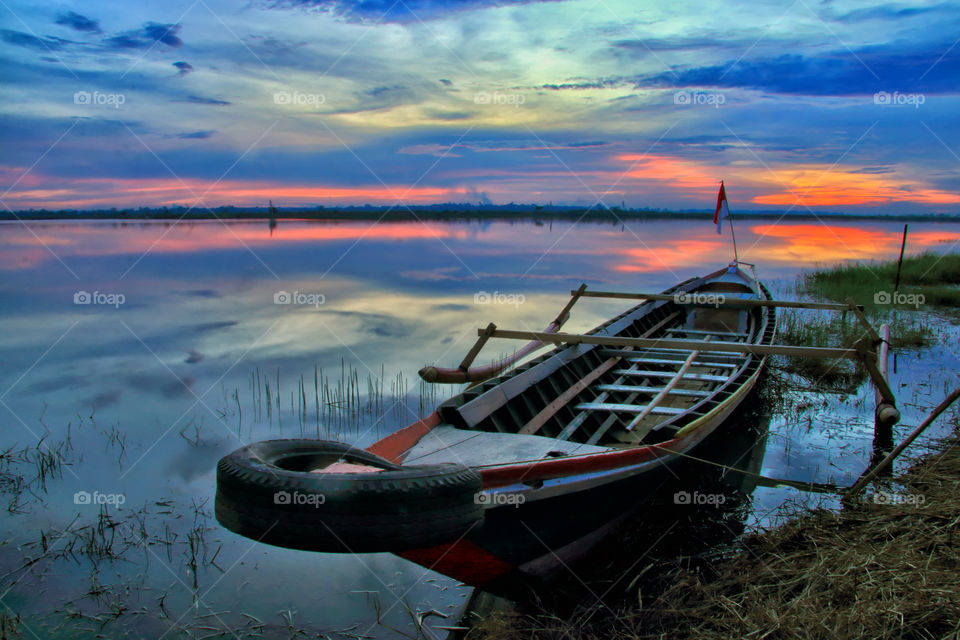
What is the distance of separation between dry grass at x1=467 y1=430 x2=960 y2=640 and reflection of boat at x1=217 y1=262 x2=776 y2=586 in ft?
1.68

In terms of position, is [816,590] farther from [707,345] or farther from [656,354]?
[656,354]

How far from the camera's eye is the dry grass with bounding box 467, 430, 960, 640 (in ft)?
10.9

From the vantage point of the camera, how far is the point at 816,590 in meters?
3.83

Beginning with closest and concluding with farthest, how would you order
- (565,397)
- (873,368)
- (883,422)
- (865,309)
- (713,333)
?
(565,397) → (883,422) → (873,368) → (713,333) → (865,309)

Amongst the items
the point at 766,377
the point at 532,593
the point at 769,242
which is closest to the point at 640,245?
the point at 769,242

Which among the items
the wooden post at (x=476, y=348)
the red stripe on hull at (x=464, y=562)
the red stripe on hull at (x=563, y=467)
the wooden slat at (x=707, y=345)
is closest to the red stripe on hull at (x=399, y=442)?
the red stripe on hull at (x=464, y=562)

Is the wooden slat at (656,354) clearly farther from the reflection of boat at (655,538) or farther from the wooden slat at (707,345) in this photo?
the reflection of boat at (655,538)

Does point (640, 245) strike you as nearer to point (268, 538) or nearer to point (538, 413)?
point (538, 413)

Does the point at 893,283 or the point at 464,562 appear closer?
the point at 464,562

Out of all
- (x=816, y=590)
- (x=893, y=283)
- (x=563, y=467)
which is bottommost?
(x=816, y=590)

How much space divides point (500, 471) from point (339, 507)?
1004 mm

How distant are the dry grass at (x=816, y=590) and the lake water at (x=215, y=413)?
0.85 m

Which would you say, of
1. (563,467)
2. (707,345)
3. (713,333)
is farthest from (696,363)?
(563,467)

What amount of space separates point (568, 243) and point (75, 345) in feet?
96.1
